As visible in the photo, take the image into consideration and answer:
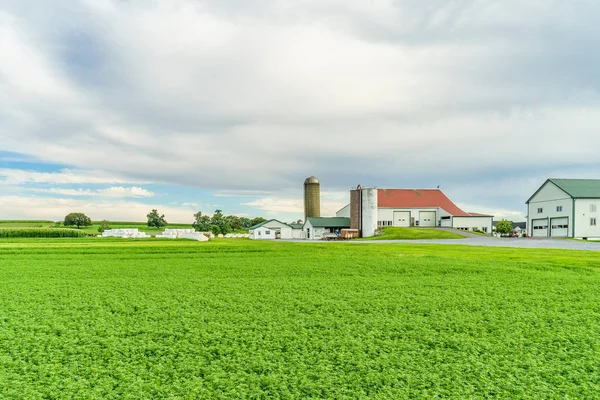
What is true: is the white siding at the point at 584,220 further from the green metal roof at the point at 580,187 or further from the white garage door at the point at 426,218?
the white garage door at the point at 426,218

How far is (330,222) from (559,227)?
24.2m

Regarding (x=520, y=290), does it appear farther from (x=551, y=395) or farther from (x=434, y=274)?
(x=551, y=395)

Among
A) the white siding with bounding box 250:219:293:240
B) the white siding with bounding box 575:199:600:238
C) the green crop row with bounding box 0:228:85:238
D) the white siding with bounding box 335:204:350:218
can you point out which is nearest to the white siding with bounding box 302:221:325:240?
the white siding with bounding box 250:219:293:240

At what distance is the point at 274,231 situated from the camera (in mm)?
48438

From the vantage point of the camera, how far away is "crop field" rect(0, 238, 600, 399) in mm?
3074

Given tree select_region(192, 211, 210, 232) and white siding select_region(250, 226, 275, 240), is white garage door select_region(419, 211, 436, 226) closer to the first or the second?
white siding select_region(250, 226, 275, 240)

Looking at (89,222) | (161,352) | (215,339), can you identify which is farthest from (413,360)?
→ (89,222)

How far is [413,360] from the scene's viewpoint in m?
3.51

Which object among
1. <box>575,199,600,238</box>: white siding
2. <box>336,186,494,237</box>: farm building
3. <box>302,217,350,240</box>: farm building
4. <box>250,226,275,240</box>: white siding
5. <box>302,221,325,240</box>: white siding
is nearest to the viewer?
<box>575,199,600,238</box>: white siding

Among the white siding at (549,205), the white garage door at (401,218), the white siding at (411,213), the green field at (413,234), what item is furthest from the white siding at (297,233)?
the white siding at (549,205)

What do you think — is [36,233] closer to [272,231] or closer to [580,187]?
[272,231]

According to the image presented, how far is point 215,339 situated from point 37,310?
3185 millimetres

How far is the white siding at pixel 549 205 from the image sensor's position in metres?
36.4

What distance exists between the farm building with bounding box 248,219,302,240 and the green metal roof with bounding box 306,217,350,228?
323 cm
